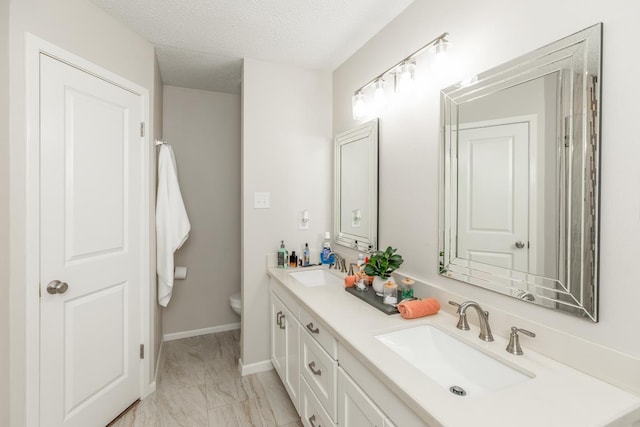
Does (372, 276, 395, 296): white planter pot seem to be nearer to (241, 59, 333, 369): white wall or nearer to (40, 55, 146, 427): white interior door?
(241, 59, 333, 369): white wall

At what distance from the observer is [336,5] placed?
168 cm

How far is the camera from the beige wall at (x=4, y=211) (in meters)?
1.28

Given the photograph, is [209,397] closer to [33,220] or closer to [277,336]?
[277,336]

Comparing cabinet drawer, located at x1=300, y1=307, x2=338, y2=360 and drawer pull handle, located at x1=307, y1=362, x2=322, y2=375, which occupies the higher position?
cabinet drawer, located at x1=300, y1=307, x2=338, y2=360

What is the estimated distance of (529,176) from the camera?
110 cm

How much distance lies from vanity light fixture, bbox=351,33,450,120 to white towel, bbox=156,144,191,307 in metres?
1.43

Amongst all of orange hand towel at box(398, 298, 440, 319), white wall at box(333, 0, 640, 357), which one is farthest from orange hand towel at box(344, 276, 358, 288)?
orange hand towel at box(398, 298, 440, 319)

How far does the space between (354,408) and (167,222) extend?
1.75 metres

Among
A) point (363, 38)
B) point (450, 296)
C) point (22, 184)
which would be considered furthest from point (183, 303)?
point (363, 38)

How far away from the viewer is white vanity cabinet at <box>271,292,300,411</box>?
5.85 feet

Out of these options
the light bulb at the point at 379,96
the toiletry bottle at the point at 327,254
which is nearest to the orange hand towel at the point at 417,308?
the toiletry bottle at the point at 327,254

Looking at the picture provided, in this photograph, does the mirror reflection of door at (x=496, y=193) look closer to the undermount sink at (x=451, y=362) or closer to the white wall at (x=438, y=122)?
the white wall at (x=438, y=122)

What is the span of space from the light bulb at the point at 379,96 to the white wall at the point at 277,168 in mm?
688

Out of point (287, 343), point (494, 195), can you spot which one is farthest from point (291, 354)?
point (494, 195)
